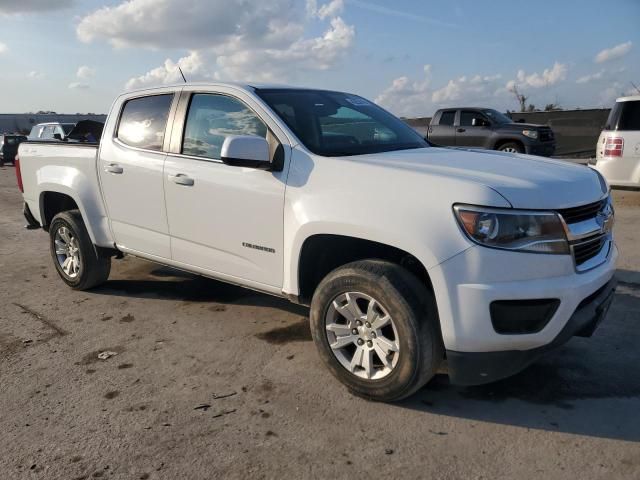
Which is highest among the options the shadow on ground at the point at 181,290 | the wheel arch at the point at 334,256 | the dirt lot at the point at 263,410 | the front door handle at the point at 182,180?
the front door handle at the point at 182,180

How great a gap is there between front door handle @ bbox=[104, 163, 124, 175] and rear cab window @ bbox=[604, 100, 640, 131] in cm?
748

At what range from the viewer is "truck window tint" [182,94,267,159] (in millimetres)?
3799

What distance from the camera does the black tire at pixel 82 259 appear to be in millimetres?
5148

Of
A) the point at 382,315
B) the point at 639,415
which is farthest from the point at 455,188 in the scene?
the point at 639,415

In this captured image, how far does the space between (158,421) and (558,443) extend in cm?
208

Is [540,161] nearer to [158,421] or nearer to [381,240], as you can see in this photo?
[381,240]

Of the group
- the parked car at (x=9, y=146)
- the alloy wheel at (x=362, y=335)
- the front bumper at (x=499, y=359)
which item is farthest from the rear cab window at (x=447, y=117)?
the parked car at (x=9, y=146)

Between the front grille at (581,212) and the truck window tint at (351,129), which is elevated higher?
the truck window tint at (351,129)

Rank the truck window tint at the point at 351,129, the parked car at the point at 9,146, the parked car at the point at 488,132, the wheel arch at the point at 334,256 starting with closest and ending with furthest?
1. the wheel arch at the point at 334,256
2. the truck window tint at the point at 351,129
3. the parked car at the point at 488,132
4. the parked car at the point at 9,146

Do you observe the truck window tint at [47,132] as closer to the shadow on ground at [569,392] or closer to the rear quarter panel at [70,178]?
the rear quarter panel at [70,178]

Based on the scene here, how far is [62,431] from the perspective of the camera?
2.97 m

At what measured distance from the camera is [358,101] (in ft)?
14.8

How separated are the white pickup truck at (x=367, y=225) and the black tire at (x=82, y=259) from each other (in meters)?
0.55

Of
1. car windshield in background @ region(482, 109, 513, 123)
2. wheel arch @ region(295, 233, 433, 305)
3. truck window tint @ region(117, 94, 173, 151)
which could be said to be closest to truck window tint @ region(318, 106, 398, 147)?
wheel arch @ region(295, 233, 433, 305)
